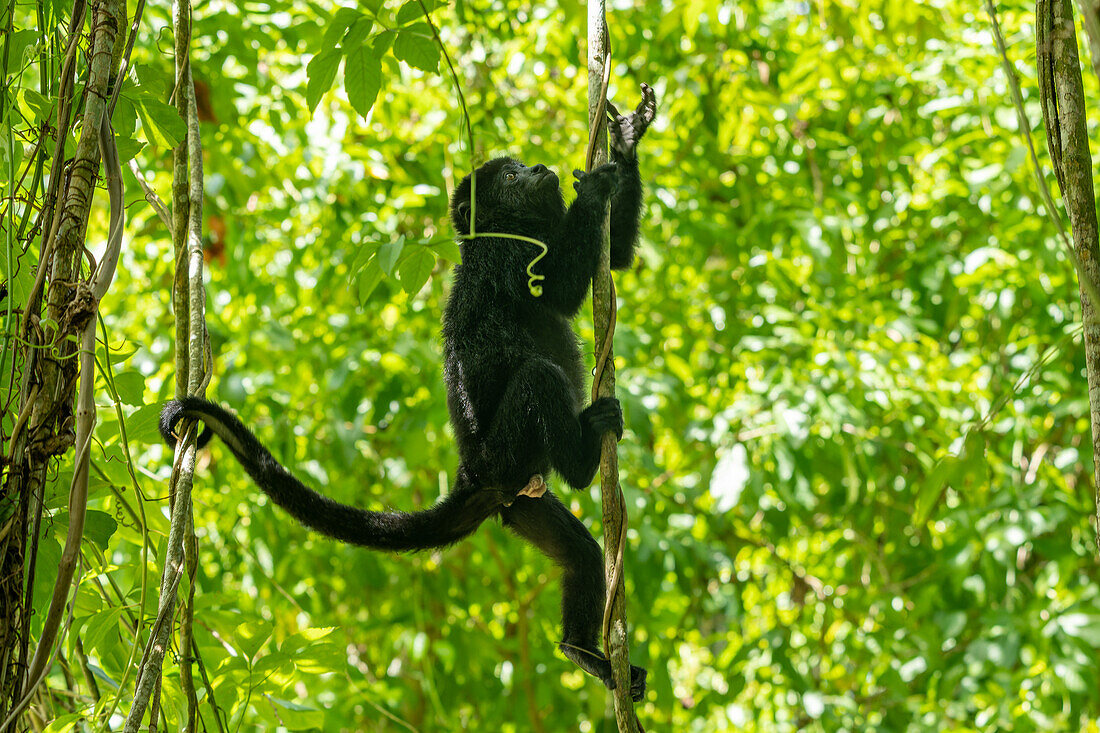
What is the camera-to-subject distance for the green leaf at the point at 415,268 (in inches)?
83.7

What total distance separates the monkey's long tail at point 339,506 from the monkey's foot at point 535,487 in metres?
0.12

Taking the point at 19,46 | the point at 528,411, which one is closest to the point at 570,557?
the point at 528,411

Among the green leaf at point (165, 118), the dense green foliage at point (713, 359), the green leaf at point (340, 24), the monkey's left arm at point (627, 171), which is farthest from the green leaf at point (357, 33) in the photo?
the dense green foliage at point (713, 359)

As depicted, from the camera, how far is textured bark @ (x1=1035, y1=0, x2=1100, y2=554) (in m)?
1.84

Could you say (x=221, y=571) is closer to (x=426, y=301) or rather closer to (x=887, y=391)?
(x=426, y=301)

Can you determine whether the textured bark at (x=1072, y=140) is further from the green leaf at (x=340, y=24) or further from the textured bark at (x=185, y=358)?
the textured bark at (x=185, y=358)

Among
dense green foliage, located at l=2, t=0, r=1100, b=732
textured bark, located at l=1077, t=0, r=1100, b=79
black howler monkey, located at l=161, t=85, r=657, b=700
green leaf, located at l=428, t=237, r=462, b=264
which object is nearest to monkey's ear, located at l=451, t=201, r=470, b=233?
black howler monkey, located at l=161, t=85, r=657, b=700

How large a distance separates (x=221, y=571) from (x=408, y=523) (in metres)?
3.06

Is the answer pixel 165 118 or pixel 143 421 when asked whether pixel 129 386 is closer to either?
pixel 143 421

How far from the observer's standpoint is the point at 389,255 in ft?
6.27

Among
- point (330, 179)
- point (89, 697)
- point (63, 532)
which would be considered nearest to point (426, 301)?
point (330, 179)

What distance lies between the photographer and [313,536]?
19.1 ft

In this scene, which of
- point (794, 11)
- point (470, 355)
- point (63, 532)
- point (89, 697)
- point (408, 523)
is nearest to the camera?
point (63, 532)

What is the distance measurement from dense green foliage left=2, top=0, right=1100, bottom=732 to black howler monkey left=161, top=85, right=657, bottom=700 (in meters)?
A: 0.96
